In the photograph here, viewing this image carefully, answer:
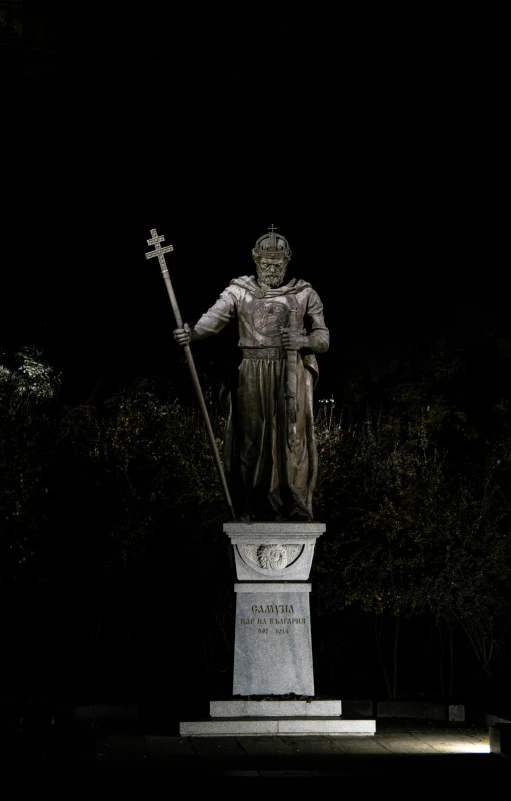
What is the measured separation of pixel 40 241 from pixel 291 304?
549 inches

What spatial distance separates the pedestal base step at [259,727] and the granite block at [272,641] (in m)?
0.45

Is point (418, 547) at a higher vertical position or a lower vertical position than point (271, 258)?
lower

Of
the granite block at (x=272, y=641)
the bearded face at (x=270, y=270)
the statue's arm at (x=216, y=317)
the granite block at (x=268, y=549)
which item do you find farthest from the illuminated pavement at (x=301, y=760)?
the bearded face at (x=270, y=270)

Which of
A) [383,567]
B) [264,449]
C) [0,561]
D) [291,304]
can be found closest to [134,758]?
[264,449]

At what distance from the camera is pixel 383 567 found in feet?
58.4

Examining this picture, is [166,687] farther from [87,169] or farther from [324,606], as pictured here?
[87,169]

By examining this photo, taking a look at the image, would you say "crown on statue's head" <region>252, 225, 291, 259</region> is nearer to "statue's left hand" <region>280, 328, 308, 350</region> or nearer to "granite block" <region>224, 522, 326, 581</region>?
"statue's left hand" <region>280, 328, 308, 350</region>

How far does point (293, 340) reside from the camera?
1115cm

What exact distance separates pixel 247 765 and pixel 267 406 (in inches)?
146

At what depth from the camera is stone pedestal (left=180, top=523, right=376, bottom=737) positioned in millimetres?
10438

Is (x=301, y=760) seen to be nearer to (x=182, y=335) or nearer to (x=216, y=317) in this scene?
(x=182, y=335)

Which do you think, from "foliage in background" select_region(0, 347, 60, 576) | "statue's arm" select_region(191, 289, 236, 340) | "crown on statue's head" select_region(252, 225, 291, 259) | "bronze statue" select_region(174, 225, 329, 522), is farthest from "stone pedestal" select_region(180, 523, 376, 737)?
"foliage in background" select_region(0, 347, 60, 576)

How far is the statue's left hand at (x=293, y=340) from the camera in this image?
1115 cm

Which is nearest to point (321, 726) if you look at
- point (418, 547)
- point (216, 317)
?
point (216, 317)
